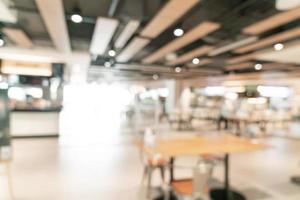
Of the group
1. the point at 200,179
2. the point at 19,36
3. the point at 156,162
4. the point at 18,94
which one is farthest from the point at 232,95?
the point at 200,179

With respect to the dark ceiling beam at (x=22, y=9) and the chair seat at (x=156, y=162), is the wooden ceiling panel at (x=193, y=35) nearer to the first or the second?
the chair seat at (x=156, y=162)

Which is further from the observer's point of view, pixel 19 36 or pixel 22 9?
pixel 19 36

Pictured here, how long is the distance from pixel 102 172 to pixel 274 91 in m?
12.0

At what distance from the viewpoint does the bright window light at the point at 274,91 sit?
12.9 meters

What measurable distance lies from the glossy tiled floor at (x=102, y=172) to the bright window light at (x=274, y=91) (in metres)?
6.98

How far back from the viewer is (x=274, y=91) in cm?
1330

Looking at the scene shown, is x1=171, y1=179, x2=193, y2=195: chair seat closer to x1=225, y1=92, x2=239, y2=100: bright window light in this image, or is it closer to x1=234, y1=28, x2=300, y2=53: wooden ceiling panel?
x1=234, y1=28, x2=300, y2=53: wooden ceiling panel

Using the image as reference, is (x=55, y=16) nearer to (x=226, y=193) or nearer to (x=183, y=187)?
(x=183, y=187)

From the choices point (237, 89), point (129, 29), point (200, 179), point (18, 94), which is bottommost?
point (200, 179)

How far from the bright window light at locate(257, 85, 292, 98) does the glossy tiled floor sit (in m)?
6.98

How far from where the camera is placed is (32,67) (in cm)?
721

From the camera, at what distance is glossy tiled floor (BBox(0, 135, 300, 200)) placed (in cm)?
362

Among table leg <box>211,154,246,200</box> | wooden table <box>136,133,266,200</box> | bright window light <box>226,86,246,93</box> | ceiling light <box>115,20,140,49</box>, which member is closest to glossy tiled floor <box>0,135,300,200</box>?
table leg <box>211,154,246,200</box>

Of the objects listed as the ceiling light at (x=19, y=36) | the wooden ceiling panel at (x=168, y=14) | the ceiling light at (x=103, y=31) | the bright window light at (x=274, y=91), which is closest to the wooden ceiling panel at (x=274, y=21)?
the wooden ceiling panel at (x=168, y=14)
